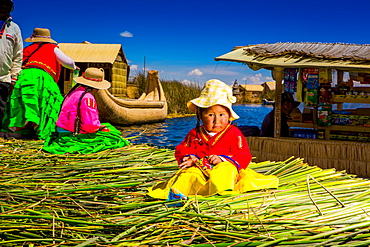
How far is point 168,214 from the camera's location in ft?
7.61

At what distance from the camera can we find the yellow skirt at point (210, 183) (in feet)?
9.13

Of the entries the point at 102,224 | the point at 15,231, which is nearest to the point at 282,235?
the point at 102,224

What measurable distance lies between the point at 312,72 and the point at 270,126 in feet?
3.93

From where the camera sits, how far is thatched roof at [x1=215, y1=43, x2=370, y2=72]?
19.6 ft

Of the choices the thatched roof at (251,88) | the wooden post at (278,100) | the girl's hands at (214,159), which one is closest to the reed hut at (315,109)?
the wooden post at (278,100)

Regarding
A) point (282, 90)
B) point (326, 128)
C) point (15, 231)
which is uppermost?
point (282, 90)

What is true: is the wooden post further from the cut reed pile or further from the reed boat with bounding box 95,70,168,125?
the reed boat with bounding box 95,70,168,125

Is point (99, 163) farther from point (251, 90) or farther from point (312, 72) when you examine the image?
point (251, 90)

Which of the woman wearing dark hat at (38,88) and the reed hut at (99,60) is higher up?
A: the reed hut at (99,60)

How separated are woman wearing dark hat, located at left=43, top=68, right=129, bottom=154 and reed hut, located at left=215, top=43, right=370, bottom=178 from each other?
106 inches

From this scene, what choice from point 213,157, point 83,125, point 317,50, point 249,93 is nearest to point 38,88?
point 83,125

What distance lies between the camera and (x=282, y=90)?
6.77 metres

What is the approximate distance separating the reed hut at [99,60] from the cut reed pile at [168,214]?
51.9 feet

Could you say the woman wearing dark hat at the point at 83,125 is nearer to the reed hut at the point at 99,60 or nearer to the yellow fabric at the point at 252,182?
the yellow fabric at the point at 252,182
